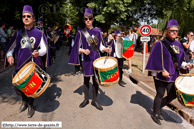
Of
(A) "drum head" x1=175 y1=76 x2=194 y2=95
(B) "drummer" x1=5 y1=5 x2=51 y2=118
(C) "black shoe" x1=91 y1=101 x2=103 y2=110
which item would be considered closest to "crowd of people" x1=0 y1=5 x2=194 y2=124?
(B) "drummer" x1=5 y1=5 x2=51 y2=118

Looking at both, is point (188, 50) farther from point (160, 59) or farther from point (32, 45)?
point (32, 45)

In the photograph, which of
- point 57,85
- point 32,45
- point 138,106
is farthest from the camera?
point 57,85

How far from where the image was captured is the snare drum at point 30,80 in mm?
2918

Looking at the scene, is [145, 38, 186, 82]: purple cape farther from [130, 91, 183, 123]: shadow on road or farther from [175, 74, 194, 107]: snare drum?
[130, 91, 183, 123]: shadow on road

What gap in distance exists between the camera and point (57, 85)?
5.93 m

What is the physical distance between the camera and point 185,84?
3.01 m

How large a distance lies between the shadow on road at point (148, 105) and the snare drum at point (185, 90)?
39.6 inches

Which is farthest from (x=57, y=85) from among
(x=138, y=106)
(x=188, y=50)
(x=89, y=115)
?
(x=188, y=50)

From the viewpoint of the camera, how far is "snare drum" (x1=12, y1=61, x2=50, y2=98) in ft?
9.57

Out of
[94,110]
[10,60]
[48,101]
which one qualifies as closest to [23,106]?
[48,101]

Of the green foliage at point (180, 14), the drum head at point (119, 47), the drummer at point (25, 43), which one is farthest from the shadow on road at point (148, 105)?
the green foliage at point (180, 14)

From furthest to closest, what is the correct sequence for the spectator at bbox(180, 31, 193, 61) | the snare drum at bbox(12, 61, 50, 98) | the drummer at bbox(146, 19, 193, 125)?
the spectator at bbox(180, 31, 193, 61) < the drummer at bbox(146, 19, 193, 125) < the snare drum at bbox(12, 61, 50, 98)

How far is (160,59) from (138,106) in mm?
1625

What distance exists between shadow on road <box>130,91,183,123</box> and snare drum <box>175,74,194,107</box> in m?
1.00
